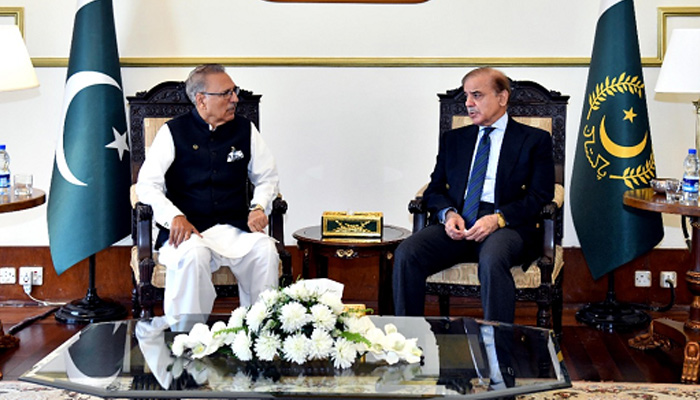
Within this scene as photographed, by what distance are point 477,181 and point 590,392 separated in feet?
3.37

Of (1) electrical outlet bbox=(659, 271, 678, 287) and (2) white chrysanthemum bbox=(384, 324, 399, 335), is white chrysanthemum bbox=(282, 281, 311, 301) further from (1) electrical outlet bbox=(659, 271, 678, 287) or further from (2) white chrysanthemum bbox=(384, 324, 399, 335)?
(1) electrical outlet bbox=(659, 271, 678, 287)

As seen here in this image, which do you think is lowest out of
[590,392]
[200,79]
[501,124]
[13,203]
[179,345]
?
[590,392]

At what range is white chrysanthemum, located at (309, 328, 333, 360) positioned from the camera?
248 cm

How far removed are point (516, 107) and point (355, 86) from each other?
89cm

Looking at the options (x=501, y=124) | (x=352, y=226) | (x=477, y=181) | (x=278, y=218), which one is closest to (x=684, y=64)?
(x=501, y=124)

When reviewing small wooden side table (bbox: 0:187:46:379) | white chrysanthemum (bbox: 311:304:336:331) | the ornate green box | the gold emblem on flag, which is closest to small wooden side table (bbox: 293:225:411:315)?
the ornate green box

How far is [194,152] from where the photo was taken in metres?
3.96

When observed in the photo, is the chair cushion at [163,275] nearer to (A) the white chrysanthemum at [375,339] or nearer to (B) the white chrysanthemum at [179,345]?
(B) the white chrysanthemum at [179,345]

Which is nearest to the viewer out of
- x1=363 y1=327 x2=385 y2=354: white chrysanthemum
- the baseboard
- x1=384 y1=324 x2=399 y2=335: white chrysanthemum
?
x1=363 y1=327 x2=385 y2=354: white chrysanthemum

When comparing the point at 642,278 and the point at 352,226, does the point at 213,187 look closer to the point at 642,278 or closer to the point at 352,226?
the point at 352,226

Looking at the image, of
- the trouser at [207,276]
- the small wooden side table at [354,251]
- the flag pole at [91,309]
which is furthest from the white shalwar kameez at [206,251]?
the flag pole at [91,309]

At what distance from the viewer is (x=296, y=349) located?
247cm

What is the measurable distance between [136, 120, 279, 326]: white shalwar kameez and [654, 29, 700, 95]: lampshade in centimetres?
181

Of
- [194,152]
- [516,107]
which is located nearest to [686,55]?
[516,107]
